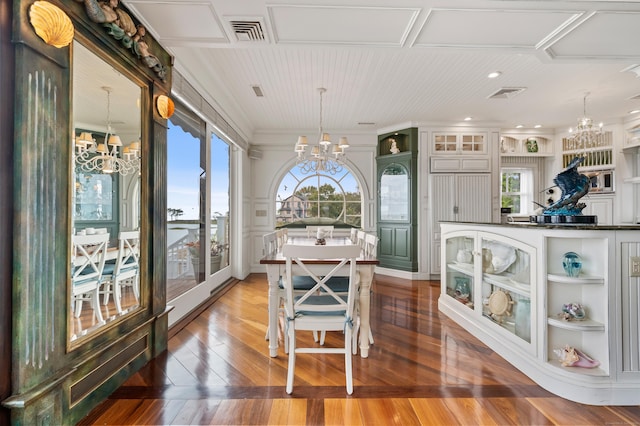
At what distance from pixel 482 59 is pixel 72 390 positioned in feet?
14.4

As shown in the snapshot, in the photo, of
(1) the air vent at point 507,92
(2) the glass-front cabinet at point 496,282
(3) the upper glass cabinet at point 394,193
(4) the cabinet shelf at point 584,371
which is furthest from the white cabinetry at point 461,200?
(4) the cabinet shelf at point 584,371

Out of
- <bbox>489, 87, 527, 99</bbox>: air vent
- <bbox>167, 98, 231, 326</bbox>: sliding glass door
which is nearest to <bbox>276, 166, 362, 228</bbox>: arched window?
<bbox>167, 98, 231, 326</bbox>: sliding glass door

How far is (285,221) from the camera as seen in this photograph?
6.21 meters

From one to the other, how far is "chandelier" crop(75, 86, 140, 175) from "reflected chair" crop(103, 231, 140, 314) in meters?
0.47

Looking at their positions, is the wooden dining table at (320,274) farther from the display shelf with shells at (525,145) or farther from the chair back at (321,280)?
the display shelf with shells at (525,145)

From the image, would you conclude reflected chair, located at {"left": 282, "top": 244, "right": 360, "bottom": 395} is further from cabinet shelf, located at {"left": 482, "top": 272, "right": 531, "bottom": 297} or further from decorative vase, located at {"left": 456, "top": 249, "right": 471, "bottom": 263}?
decorative vase, located at {"left": 456, "top": 249, "right": 471, "bottom": 263}

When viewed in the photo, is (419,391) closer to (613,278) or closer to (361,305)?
(361,305)

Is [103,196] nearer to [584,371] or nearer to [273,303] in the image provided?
[273,303]

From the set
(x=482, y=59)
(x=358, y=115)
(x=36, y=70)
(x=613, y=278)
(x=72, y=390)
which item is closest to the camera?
(x=36, y=70)

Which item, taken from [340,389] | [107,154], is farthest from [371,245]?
[107,154]

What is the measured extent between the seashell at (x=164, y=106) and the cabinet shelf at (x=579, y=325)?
3335 mm

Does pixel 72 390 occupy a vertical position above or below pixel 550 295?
below

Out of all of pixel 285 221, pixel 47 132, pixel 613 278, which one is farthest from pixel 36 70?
pixel 285 221

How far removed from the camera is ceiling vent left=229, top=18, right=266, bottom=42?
6.97ft
